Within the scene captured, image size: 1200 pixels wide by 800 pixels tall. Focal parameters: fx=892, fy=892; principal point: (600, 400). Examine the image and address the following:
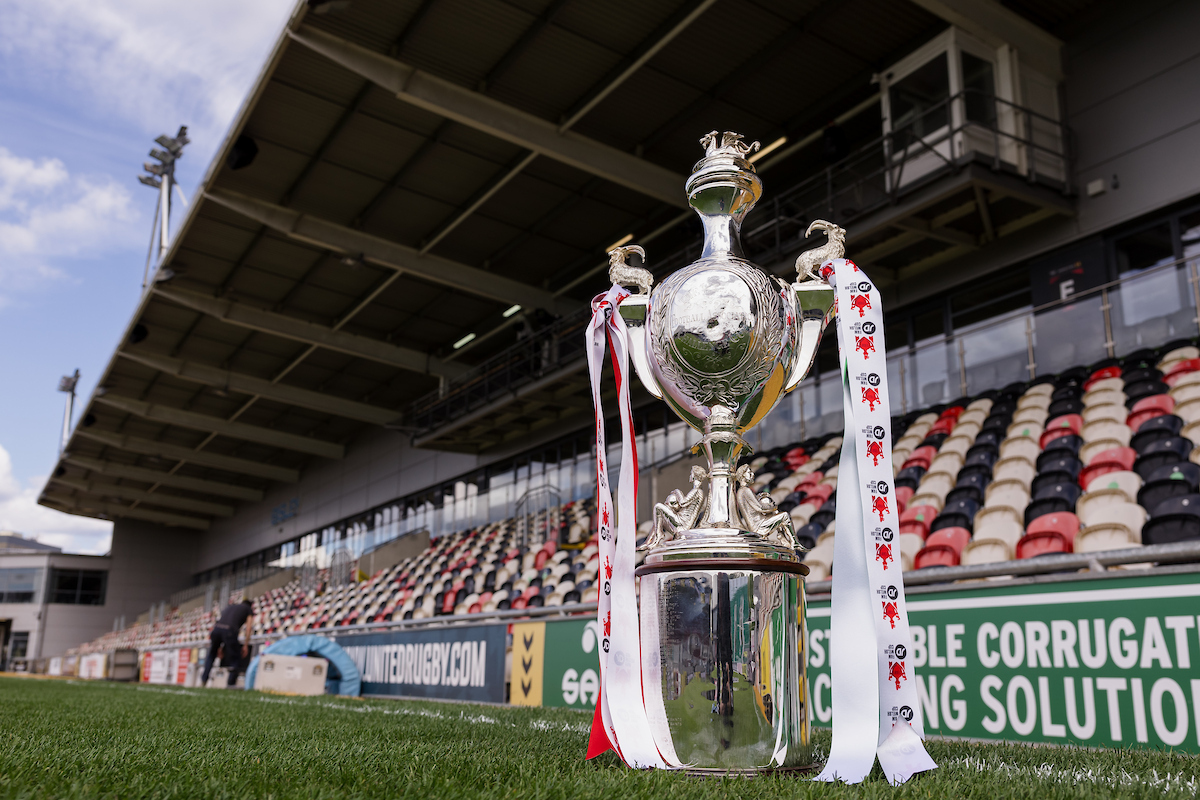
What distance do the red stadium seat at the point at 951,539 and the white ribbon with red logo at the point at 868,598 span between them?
4.62 metres

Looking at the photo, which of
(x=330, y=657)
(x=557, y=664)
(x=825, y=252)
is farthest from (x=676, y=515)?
(x=330, y=657)

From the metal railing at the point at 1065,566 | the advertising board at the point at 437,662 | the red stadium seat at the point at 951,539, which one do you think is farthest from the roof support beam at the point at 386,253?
the metal railing at the point at 1065,566

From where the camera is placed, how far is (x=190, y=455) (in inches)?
1348

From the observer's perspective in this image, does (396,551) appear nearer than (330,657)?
No

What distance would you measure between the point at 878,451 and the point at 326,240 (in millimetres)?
16225

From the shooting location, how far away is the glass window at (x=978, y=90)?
11125mm

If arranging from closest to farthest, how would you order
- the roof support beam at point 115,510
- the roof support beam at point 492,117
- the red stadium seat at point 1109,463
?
the red stadium seat at point 1109,463, the roof support beam at point 492,117, the roof support beam at point 115,510

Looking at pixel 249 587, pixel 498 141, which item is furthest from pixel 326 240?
pixel 249 587

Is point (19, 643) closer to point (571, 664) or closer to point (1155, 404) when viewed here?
point (571, 664)

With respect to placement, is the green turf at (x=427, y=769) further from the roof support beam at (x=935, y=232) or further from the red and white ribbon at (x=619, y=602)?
the roof support beam at (x=935, y=232)

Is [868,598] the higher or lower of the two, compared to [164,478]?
lower

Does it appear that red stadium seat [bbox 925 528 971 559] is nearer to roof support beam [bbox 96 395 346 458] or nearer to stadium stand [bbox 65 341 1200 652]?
stadium stand [bbox 65 341 1200 652]

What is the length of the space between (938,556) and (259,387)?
23.2 meters

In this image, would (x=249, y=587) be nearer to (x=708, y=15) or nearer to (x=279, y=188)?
(x=279, y=188)
